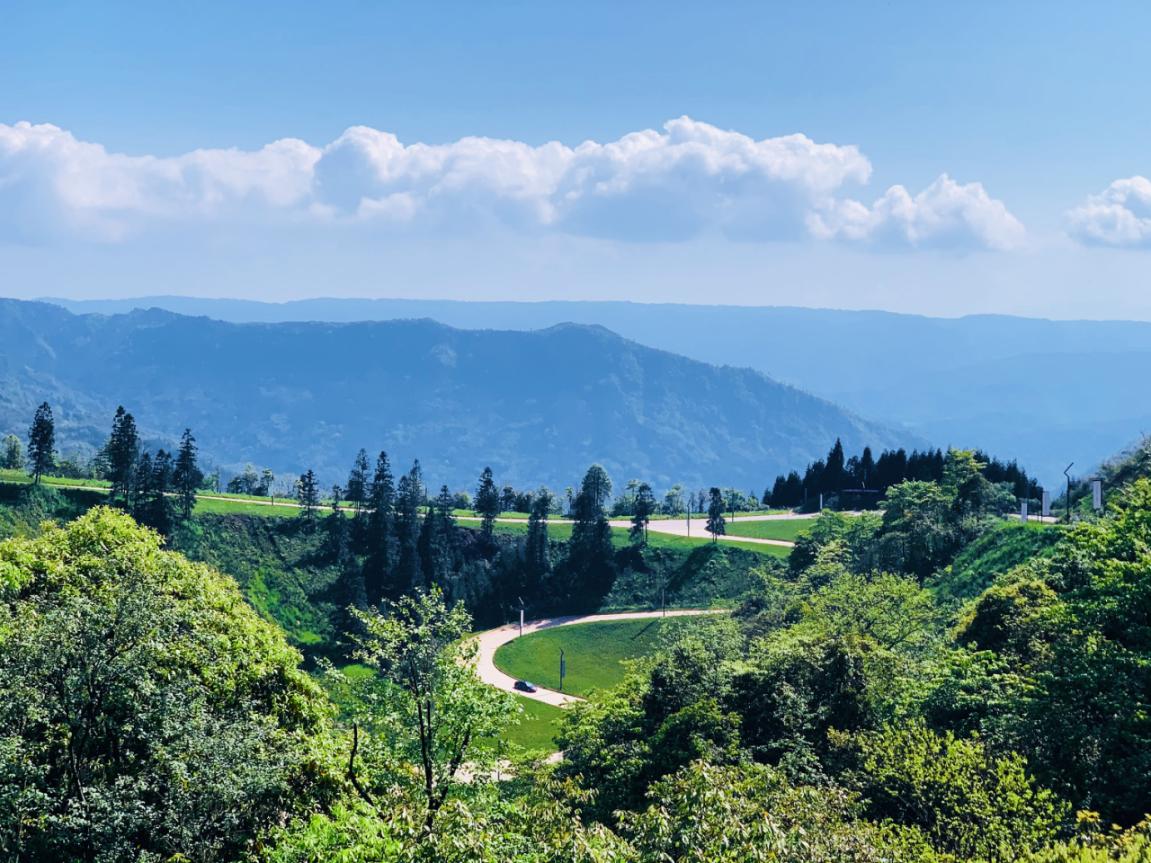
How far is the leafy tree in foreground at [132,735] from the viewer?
22.1 meters

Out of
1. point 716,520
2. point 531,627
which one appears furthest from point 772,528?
point 531,627

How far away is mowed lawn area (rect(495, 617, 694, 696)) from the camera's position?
98.0 meters

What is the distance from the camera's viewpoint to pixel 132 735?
2575 centimetres

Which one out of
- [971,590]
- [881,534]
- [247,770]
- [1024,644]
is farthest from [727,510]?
[247,770]

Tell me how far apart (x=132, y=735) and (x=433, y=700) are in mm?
8236

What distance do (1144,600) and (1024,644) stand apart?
1387 centimetres

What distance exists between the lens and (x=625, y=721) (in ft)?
142

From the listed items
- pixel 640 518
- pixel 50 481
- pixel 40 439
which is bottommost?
pixel 640 518

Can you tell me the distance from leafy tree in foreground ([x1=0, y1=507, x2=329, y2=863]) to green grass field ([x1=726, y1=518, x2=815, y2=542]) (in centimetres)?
11059

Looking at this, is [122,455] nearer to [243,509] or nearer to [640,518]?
[243,509]

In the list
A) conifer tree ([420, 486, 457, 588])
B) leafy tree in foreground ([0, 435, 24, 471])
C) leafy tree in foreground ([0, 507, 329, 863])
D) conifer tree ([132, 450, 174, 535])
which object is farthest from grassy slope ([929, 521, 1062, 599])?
leafy tree in foreground ([0, 435, 24, 471])

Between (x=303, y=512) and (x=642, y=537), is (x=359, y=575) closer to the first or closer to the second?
(x=303, y=512)

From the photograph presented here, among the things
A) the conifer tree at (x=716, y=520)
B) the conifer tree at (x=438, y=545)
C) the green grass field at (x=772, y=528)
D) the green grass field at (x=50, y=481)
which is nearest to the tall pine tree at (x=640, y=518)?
the conifer tree at (x=716, y=520)

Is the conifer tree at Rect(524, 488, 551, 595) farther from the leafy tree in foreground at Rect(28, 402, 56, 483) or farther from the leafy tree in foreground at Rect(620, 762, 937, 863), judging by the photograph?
the leafy tree in foreground at Rect(620, 762, 937, 863)
